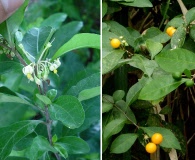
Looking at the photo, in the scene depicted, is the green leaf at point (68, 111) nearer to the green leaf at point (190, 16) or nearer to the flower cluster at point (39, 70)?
the flower cluster at point (39, 70)

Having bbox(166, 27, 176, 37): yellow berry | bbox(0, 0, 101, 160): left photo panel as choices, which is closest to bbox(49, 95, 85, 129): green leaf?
bbox(0, 0, 101, 160): left photo panel

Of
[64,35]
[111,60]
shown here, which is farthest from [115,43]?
[64,35]

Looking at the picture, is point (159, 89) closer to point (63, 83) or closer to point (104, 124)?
point (104, 124)

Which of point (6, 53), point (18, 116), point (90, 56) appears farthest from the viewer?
point (90, 56)

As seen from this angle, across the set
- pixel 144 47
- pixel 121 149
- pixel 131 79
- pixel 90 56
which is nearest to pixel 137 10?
pixel 131 79

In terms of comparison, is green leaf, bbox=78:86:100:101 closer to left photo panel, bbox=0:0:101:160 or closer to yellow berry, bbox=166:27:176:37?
left photo panel, bbox=0:0:101:160

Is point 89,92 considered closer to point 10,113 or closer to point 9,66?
point 9,66

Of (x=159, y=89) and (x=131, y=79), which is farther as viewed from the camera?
(x=131, y=79)
